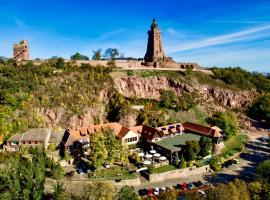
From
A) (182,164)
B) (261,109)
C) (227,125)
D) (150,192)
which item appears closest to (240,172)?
(182,164)

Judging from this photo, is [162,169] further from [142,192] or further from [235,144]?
[235,144]

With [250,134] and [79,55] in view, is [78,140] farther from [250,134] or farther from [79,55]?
[79,55]

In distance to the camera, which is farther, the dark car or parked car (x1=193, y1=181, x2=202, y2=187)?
parked car (x1=193, y1=181, x2=202, y2=187)

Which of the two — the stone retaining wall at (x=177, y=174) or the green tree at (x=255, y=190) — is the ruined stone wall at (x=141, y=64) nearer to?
the stone retaining wall at (x=177, y=174)

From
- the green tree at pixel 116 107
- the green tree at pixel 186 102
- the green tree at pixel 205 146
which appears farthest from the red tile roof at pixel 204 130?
the green tree at pixel 116 107

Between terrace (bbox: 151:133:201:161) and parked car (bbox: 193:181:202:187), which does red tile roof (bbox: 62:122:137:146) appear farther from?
parked car (bbox: 193:181:202:187)

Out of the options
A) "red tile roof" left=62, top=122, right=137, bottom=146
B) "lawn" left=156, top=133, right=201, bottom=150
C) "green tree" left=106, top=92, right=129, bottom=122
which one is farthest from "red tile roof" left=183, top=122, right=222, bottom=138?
"red tile roof" left=62, top=122, right=137, bottom=146
